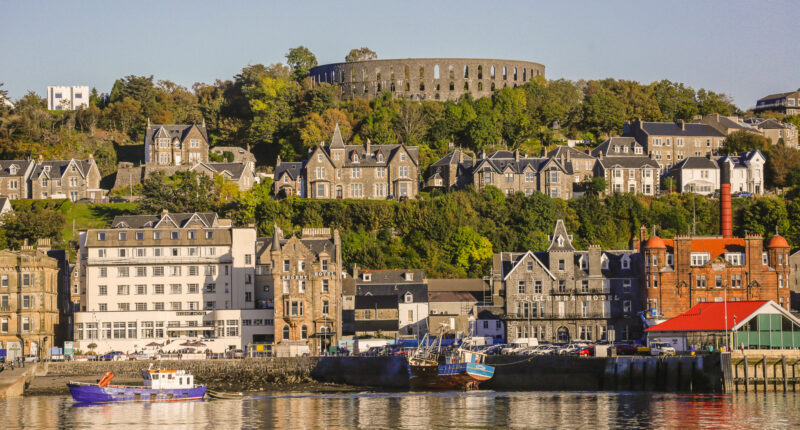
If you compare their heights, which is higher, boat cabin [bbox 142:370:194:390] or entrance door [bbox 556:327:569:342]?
entrance door [bbox 556:327:569:342]

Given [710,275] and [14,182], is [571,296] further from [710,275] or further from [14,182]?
[14,182]

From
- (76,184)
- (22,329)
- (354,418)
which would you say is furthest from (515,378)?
(76,184)

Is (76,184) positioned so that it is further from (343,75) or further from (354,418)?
(354,418)

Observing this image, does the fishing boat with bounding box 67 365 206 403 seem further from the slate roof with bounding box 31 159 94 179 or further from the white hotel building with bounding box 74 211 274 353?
the slate roof with bounding box 31 159 94 179

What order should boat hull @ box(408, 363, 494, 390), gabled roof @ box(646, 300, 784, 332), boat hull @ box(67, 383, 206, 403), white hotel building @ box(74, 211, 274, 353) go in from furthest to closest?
white hotel building @ box(74, 211, 274, 353), boat hull @ box(408, 363, 494, 390), gabled roof @ box(646, 300, 784, 332), boat hull @ box(67, 383, 206, 403)

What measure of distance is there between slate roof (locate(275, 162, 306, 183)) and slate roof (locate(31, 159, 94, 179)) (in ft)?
70.1

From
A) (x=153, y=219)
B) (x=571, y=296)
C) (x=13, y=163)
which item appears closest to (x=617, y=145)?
(x=571, y=296)

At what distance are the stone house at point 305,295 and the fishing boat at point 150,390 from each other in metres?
12.8

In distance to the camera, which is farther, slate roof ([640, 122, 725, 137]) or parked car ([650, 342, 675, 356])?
slate roof ([640, 122, 725, 137])

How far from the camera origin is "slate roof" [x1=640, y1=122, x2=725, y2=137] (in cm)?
13912

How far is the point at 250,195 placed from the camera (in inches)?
4754

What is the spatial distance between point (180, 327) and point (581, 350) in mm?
30591

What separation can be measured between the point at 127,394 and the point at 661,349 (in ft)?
110

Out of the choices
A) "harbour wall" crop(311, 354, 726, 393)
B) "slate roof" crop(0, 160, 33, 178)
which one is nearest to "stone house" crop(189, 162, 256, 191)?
"slate roof" crop(0, 160, 33, 178)
